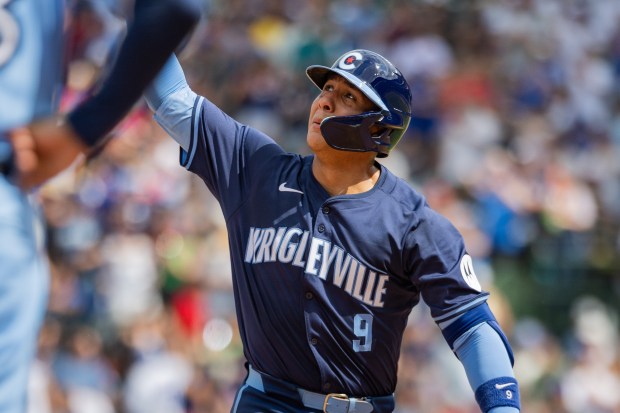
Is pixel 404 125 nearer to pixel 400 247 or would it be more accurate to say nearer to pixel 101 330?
pixel 400 247

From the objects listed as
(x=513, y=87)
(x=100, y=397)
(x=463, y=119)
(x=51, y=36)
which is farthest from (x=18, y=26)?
(x=513, y=87)

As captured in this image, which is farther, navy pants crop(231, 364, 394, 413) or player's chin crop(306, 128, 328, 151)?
player's chin crop(306, 128, 328, 151)

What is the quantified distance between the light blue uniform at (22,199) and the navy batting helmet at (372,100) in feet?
5.48

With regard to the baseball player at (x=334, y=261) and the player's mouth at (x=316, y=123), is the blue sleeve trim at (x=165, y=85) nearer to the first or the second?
the baseball player at (x=334, y=261)

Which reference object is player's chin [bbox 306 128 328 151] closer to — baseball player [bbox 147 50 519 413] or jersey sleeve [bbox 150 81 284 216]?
baseball player [bbox 147 50 519 413]

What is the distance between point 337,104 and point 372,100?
15cm

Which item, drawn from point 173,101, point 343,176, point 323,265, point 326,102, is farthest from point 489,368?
point 173,101

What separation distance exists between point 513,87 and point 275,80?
278 cm

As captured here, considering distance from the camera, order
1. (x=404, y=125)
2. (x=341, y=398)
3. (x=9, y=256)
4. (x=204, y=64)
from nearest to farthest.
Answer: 1. (x=9, y=256)
2. (x=341, y=398)
3. (x=404, y=125)
4. (x=204, y=64)

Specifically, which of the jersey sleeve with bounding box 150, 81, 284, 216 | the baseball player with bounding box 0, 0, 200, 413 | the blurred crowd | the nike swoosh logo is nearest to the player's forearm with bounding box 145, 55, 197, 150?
the jersey sleeve with bounding box 150, 81, 284, 216

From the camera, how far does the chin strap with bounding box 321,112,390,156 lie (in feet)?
13.9

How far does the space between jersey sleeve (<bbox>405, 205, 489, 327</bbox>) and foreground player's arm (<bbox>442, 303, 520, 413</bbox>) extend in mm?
53

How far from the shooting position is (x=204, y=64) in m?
13.0

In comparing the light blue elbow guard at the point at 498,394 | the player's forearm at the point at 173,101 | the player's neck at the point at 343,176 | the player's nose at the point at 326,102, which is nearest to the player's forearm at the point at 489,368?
the light blue elbow guard at the point at 498,394
